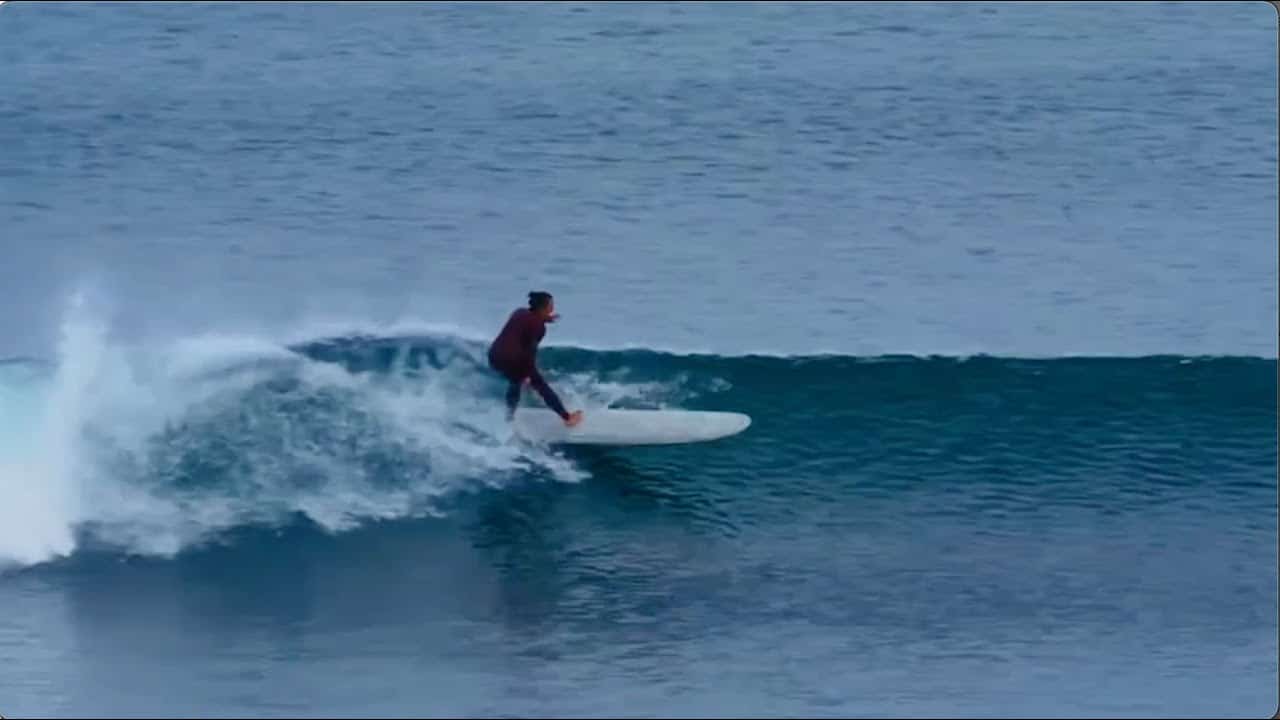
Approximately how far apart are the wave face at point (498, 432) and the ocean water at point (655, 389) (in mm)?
35

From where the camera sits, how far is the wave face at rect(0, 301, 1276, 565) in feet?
52.7

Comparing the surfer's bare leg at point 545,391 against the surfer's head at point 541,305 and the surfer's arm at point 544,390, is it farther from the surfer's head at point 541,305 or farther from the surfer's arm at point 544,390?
the surfer's head at point 541,305

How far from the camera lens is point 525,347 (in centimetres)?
1554

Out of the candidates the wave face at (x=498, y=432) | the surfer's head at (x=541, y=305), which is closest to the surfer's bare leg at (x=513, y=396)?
the wave face at (x=498, y=432)

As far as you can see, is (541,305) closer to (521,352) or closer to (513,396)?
(521,352)

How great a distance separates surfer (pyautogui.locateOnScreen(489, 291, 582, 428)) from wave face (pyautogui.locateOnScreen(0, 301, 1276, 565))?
32.4 inches

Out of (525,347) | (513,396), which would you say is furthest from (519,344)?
(513,396)

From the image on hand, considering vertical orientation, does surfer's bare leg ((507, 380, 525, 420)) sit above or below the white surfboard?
above

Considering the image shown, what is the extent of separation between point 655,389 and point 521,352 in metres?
2.15

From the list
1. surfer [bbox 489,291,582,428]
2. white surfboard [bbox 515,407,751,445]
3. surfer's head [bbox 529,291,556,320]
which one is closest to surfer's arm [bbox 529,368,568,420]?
surfer [bbox 489,291,582,428]

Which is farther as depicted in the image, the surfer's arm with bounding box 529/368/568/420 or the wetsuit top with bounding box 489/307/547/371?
the surfer's arm with bounding box 529/368/568/420

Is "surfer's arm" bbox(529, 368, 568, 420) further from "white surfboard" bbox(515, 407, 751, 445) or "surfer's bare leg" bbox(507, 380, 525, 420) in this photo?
"white surfboard" bbox(515, 407, 751, 445)

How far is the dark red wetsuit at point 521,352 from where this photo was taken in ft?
50.8

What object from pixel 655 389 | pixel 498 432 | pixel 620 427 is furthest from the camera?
pixel 655 389
